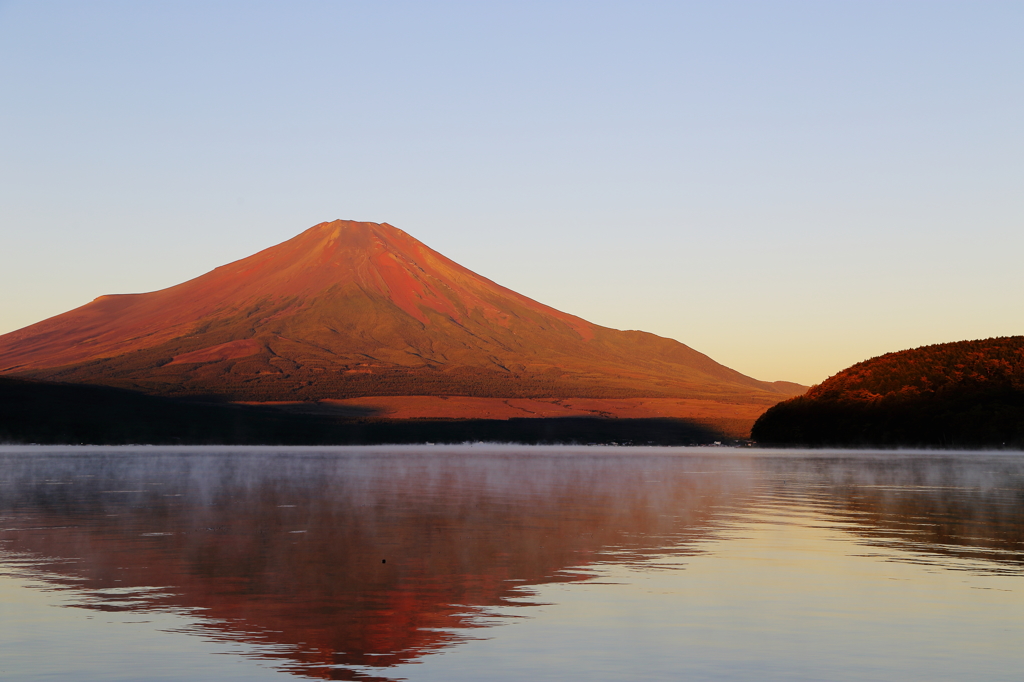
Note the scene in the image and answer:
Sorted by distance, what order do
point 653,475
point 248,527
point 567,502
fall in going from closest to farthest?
point 248,527 → point 567,502 → point 653,475

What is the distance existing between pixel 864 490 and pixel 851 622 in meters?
41.5

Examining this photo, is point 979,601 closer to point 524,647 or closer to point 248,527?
point 524,647

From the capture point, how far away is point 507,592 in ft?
73.6

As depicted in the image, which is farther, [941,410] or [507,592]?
[941,410]

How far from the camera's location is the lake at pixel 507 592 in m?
16.5

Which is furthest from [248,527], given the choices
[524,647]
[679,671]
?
[679,671]

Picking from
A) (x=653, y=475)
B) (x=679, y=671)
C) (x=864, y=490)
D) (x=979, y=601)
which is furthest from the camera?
(x=653, y=475)

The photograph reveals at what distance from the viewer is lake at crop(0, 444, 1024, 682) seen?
16453 millimetres

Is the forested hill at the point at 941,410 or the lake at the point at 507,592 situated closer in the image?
the lake at the point at 507,592

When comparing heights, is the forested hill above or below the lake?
above

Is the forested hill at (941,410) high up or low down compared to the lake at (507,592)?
up

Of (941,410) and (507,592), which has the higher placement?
(941,410)

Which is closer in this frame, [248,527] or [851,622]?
[851,622]

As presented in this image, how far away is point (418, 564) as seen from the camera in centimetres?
2630
